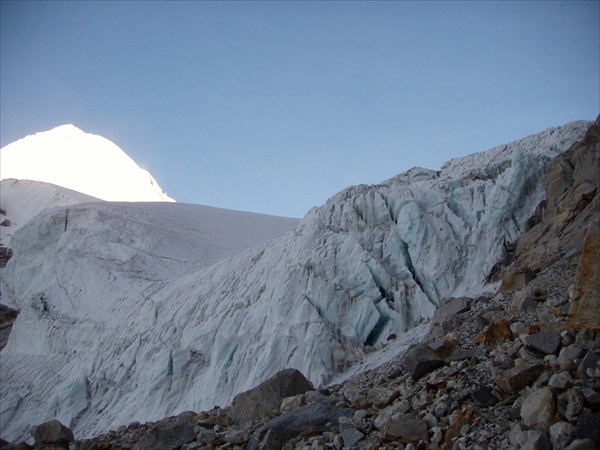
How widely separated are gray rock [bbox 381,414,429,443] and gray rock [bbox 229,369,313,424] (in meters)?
2.46

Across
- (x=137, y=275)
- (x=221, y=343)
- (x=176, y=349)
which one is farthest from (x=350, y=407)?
(x=137, y=275)

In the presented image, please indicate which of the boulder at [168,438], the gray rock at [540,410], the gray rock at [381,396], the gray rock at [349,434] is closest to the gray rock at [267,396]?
the boulder at [168,438]

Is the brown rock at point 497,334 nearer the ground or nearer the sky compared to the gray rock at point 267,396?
nearer the sky

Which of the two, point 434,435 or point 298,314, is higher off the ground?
point 298,314

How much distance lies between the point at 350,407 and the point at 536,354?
92.3 inches

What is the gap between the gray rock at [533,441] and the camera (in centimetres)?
506

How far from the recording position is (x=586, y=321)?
6.43 meters

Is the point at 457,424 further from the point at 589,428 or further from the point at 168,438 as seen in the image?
the point at 168,438

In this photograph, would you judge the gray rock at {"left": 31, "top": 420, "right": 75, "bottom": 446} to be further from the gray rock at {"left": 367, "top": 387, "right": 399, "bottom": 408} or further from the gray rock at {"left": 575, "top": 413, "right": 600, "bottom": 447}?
the gray rock at {"left": 575, "top": 413, "right": 600, "bottom": 447}

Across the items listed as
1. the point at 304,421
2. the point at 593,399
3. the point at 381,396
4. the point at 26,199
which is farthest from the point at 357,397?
the point at 26,199

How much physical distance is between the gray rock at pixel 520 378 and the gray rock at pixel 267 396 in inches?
134

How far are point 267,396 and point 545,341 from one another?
4039 millimetres

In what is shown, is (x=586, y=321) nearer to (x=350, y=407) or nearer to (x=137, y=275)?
(x=350, y=407)

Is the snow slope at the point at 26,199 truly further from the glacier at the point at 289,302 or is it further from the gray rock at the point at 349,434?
the gray rock at the point at 349,434
